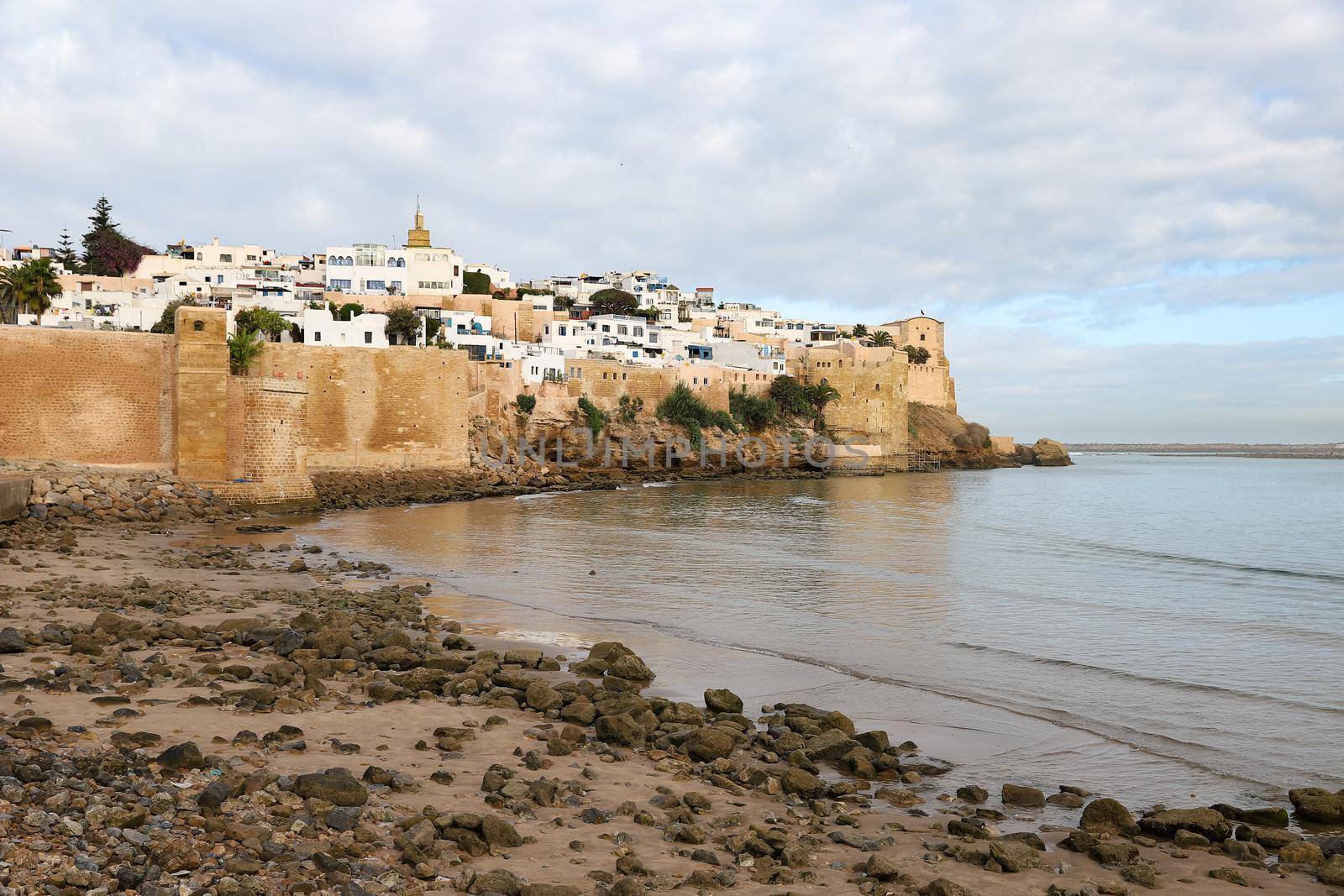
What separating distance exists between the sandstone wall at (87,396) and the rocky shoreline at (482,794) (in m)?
14.9

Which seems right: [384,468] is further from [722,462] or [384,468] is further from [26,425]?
[722,462]

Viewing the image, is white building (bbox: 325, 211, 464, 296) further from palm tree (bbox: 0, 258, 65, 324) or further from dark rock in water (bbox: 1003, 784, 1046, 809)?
dark rock in water (bbox: 1003, 784, 1046, 809)

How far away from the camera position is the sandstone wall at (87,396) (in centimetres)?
2233

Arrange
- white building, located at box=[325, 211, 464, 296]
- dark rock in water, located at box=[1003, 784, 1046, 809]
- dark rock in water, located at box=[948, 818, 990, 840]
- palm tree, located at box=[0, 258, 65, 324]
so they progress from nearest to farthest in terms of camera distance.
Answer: dark rock in water, located at box=[948, 818, 990, 840], dark rock in water, located at box=[1003, 784, 1046, 809], palm tree, located at box=[0, 258, 65, 324], white building, located at box=[325, 211, 464, 296]

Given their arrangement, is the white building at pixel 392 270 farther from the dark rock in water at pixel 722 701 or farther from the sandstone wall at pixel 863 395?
the dark rock in water at pixel 722 701

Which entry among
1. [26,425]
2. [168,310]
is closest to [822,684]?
[26,425]

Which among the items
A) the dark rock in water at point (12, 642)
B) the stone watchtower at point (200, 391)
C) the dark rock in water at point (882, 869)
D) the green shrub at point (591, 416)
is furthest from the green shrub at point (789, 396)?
the dark rock in water at point (882, 869)

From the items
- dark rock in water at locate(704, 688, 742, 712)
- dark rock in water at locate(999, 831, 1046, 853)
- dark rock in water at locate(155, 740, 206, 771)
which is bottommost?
dark rock in water at locate(999, 831, 1046, 853)

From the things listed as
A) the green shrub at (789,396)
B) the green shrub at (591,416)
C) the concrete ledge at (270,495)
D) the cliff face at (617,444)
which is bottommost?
the concrete ledge at (270,495)

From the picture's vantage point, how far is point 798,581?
699 inches

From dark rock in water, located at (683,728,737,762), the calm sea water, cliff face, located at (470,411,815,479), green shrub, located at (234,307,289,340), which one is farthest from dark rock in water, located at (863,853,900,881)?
green shrub, located at (234,307,289,340)

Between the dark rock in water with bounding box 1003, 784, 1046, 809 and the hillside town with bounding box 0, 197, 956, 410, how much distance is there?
34.1m

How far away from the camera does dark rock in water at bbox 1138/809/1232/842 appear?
238 inches

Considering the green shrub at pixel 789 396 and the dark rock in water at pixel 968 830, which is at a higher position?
the green shrub at pixel 789 396
